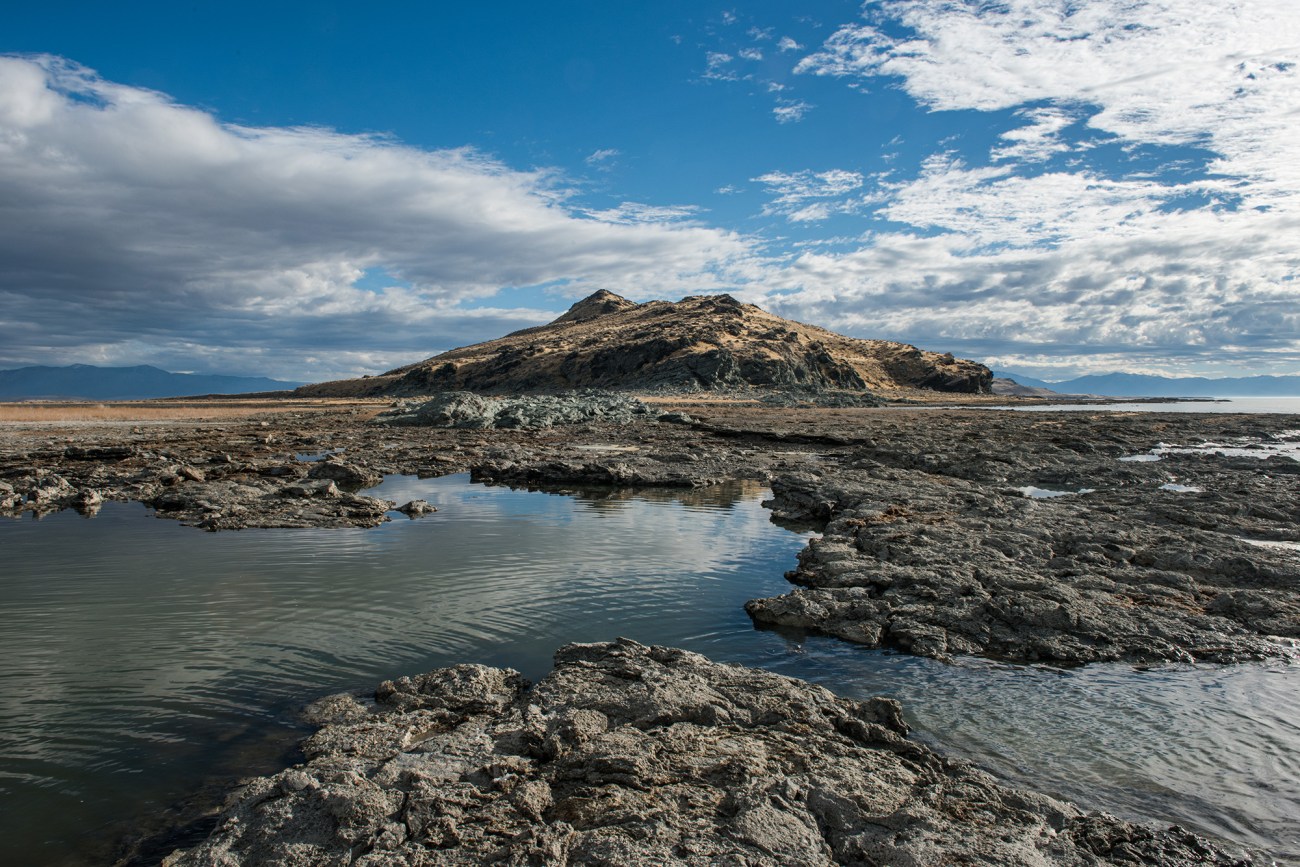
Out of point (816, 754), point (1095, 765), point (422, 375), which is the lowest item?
point (1095, 765)

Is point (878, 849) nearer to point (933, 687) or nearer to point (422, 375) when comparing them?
point (933, 687)

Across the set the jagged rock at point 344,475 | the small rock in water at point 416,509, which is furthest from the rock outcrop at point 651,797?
the jagged rock at point 344,475

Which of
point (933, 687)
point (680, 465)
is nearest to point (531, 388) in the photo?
point (680, 465)

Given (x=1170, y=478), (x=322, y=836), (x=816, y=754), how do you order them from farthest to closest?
(x=1170, y=478)
(x=816, y=754)
(x=322, y=836)

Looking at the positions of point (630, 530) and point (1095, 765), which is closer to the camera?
point (1095, 765)

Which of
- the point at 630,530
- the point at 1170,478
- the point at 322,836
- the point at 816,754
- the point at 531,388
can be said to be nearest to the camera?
the point at 322,836

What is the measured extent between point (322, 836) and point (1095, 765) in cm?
574

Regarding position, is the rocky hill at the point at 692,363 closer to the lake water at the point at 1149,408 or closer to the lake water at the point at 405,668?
A: the lake water at the point at 1149,408

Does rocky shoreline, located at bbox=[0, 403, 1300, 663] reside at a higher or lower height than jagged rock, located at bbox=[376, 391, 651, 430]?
lower

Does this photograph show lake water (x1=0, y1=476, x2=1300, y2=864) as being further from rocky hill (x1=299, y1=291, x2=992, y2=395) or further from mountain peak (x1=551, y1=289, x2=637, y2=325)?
mountain peak (x1=551, y1=289, x2=637, y2=325)

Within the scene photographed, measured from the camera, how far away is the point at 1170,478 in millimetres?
20703

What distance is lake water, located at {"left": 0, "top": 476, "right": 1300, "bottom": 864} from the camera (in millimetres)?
5457

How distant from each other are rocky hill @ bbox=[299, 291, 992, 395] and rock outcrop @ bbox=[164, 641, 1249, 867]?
303ft

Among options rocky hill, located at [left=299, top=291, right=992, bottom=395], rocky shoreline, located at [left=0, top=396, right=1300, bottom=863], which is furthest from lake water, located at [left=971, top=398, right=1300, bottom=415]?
rocky shoreline, located at [left=0, top=396, right=1300, bottom=863]
